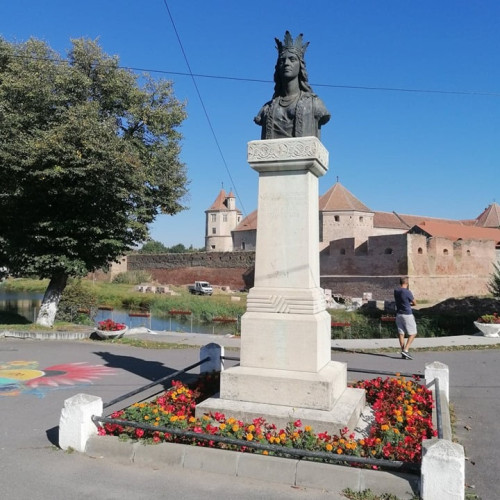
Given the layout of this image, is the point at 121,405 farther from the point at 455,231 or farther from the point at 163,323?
the point at 455,231

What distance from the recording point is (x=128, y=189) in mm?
14234

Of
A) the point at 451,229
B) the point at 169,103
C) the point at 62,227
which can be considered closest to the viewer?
the point at 62,227

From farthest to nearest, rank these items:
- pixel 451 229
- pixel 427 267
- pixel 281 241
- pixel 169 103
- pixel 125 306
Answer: pixel 451 229
pixel 427 267
pixel 125 306
pixel 169 103
pixel 281 241

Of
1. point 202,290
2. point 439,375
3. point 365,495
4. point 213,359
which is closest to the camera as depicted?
point 365,495

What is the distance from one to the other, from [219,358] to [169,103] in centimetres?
1145

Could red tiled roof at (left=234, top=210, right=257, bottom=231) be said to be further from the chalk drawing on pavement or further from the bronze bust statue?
the bronze bust statue

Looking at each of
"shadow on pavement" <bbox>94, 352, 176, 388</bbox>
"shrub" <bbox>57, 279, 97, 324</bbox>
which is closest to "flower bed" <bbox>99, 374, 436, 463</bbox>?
"shadow on pavement" <bbox>94, 352, 176, 388</bbox>

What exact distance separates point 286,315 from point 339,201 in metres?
49.7

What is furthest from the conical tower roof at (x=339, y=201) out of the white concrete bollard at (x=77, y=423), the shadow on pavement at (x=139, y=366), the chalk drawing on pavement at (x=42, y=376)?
the white concrete bollard at (x=77, y=423)

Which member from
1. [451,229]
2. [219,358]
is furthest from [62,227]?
[451,229]

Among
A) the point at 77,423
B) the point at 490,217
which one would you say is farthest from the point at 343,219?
the point at 77,423

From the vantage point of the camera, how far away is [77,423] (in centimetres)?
471

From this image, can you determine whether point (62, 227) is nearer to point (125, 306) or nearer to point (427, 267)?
point (125, 306)

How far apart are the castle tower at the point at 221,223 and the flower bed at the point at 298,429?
69.7 meters
